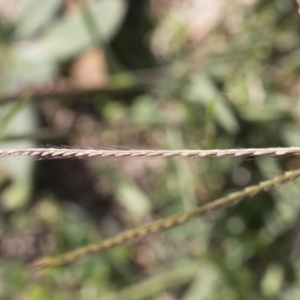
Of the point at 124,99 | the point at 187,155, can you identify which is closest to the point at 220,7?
the point at 124,99

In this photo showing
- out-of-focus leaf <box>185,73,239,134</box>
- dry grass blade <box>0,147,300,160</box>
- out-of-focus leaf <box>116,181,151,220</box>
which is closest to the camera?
dry grass blade <box>0,147,300,160</box>

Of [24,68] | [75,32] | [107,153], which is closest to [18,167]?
[24,68]

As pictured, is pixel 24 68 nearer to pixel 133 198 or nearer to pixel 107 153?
pixel 133 198

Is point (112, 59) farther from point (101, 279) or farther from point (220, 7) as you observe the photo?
point (101, 279)

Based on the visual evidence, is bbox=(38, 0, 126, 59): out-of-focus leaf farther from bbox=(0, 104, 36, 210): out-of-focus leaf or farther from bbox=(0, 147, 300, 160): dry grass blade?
bbox=(0, 147, 300, 160): dry grass blade

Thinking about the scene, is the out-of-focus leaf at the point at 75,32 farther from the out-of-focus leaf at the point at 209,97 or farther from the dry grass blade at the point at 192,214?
the dry grass blade at the point at 192,214

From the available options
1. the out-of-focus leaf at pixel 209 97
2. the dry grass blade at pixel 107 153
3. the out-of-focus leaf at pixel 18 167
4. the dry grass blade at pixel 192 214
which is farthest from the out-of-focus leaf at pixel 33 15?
the dry grass blade at pixel 107 153

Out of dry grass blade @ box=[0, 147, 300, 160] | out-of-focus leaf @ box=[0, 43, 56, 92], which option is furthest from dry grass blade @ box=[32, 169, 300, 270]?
out-of-focus leaf @ box=[0, 43, 56, 92]
